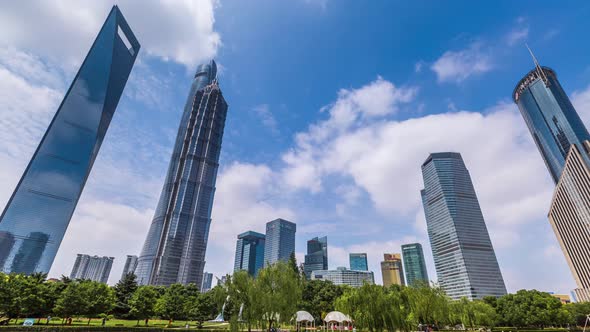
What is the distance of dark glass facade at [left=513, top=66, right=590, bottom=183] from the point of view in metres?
94.6

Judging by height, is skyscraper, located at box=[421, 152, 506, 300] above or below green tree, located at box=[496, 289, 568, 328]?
above

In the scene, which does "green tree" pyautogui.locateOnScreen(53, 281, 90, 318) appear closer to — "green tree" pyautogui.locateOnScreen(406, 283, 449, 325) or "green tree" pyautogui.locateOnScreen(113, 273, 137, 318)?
"green tree" pyautogui.locateOnScreen(113, 273, 137, 318)

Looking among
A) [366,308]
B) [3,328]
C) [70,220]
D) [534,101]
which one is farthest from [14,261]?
[534,101]

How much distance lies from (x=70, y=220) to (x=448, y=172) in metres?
182

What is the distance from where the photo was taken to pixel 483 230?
14525cm

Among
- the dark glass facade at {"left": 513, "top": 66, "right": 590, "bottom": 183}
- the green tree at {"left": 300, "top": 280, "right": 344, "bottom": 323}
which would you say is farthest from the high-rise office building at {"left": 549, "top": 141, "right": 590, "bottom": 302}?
the green tree at {"left": 300, "top": 280, "right": 344, "bottom": 323}

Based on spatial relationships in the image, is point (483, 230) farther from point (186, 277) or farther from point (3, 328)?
point (3, 328)

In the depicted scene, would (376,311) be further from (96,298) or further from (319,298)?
(96,298)

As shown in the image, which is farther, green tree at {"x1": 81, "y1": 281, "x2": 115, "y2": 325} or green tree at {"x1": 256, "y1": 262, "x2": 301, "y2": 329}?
green tree at {"x1": 81, "y1": 281, "x2": 115, "y2": 325}

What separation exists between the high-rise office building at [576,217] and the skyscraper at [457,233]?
2126 inches

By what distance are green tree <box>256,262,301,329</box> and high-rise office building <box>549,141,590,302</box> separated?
96.2 metres

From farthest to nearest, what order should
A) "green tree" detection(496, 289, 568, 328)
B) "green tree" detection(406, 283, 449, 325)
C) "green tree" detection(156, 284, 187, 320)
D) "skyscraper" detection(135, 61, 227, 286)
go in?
"skyscraper" detection(135, 61, 227, 286) < "green tree" detection(496, 289, 568, 328) < "green tree" detection(156, 284, 187, 320) < "green tree" detection(406, 283, 449, 325)

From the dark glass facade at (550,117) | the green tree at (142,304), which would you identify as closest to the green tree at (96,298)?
the green tree at (142,304)

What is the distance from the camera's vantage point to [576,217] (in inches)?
3073
